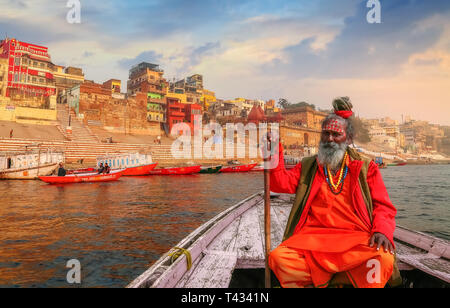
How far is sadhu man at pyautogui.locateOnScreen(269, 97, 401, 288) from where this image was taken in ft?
7.51

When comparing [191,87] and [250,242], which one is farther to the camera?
[191,87]

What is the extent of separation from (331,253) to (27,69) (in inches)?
1900

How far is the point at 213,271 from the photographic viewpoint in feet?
9.43

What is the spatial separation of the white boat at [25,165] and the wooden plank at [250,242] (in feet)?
72.5

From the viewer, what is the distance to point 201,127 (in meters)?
55.2

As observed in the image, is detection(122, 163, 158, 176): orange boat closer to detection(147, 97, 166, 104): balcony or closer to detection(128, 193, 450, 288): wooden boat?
detection(128, 193, 450, 288): wooden boat

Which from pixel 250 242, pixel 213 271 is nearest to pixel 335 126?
pixel 213 271

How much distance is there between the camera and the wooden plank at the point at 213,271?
2.59 metres

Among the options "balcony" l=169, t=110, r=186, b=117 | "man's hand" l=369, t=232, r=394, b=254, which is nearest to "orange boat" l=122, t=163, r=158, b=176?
"man's hand" l=369, t=232, r=394, b=254

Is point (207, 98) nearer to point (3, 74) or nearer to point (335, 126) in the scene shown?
point (3, 74)

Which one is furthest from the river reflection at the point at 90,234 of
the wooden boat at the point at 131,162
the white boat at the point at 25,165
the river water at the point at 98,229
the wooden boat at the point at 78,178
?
the wooden boat at the point at 131,162

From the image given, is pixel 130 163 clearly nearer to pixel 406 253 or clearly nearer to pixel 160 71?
pixel 406 253

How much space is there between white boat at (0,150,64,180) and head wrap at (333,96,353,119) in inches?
961

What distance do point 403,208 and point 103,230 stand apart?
1284 centimetres
